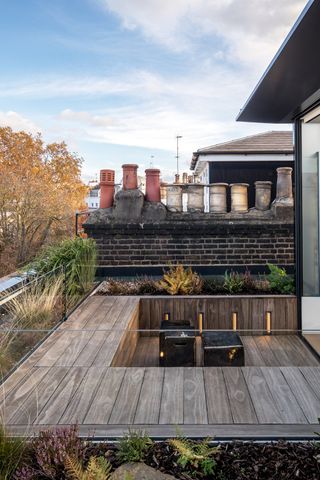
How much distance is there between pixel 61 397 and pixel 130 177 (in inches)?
208

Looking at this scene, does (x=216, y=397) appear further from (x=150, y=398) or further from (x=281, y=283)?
(x=281, y=283)

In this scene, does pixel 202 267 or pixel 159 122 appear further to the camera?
pixel 159 122

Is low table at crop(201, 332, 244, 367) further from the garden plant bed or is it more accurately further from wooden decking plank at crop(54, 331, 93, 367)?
the garden plant bed

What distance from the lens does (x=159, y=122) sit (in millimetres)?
18266

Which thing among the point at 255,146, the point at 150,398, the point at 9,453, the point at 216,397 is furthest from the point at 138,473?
the point at 255,146

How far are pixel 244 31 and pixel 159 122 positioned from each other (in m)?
10.2

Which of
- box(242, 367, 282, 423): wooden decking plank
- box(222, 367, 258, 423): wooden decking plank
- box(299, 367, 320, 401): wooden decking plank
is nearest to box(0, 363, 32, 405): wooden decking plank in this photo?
box(222, 367, 258, 423): wooden decking plank

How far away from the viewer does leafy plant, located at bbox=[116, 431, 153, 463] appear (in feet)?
6.06

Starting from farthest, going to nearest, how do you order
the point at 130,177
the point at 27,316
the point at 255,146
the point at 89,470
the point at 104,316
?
1. the point at 255,146
2. the point at 130,177
3. the point at 104,316
4. the point at 27,316
5. the point at 89,470

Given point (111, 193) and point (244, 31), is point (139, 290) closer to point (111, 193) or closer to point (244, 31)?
point (111, 193)

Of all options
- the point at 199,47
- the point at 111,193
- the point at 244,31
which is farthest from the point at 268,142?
the point at 111,193

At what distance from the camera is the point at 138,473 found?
1746mm

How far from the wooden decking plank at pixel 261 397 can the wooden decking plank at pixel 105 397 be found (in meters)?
0.90

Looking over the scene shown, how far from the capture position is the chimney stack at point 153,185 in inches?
295
